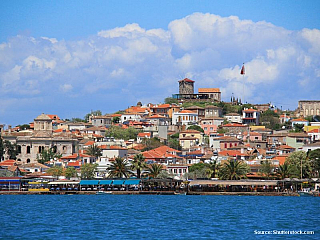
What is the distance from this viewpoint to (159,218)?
6706 centimetres

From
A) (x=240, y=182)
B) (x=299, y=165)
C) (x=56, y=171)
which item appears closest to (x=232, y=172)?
(x=240, y=182)

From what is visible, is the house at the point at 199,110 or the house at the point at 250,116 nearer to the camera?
the house at the point at 250,116

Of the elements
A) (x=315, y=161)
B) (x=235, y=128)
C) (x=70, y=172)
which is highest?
(x=235, y=128)

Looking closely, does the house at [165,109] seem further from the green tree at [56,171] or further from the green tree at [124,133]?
the green tree at [56,171]

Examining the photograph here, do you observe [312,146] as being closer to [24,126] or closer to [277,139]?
[277,139]

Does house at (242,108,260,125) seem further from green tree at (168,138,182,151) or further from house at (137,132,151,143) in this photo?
house at (137,132,151,143)

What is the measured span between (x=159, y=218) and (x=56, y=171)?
5458cm

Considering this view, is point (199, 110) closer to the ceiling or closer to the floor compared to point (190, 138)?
closer to the ceiling

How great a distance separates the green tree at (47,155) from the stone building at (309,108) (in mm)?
71523

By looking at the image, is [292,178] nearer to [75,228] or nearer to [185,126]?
[75,228]

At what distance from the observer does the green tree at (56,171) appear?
118 meters

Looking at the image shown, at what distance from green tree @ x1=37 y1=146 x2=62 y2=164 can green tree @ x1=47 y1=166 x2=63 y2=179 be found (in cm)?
1730

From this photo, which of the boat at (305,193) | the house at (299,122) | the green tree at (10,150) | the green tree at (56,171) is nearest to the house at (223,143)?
the house at (299,122)

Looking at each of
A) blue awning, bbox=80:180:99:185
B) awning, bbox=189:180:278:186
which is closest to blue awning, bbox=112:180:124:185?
blue awning, bbox=80:180:99:185
